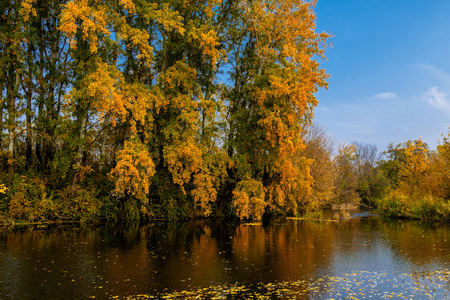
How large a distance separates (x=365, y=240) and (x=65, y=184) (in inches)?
776

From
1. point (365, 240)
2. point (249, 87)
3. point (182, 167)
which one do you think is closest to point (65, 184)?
point (182, 167)

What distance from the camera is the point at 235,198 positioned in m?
24.6

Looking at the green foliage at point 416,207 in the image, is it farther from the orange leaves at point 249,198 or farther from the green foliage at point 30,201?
the green foliage at point 30,201

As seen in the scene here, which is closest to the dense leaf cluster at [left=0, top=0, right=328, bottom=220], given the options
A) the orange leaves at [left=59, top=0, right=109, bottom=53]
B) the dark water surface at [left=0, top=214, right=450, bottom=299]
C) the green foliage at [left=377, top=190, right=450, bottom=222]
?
the orange leaves at [left=59, top=0, right=109, bottom=53]

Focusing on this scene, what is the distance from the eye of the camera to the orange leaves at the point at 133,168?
68.6 ft

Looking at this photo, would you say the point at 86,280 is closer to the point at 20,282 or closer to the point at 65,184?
the point at 20,282

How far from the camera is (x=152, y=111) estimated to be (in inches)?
977

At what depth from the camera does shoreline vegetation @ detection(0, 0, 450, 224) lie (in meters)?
22.0

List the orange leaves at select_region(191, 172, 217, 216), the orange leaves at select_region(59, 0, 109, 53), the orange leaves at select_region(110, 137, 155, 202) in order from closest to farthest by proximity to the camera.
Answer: the orange leaves at select_region(59, 0, 109, 53), the orange leaves at select_region(110, 137, 155, 202), the orange leaves at select_region(191, 172, 217, 216)

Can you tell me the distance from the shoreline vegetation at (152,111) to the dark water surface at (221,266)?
18.8ft

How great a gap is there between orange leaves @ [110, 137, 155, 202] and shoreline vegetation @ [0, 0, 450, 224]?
8cm

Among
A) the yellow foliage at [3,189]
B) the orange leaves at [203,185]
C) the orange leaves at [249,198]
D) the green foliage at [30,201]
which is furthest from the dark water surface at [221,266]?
the orange leaves at [203,185]

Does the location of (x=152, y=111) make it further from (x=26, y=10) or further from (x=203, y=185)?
(x=26, y=10)

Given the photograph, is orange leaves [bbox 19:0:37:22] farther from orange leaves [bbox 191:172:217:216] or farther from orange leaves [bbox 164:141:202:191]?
orange leaves [bbox 191:172:217:216]
